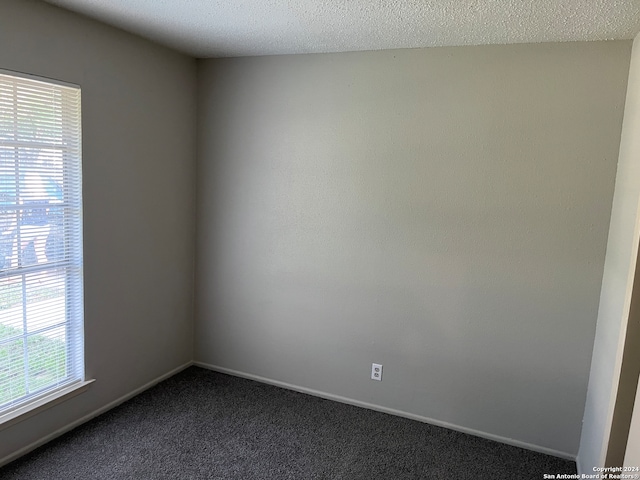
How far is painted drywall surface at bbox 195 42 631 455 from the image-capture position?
2.49 metres

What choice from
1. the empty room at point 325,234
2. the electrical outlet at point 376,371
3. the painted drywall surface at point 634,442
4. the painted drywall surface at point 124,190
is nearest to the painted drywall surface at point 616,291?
the empty room at point 325,234

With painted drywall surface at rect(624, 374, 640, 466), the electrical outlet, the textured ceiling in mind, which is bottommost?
the electrical outlet

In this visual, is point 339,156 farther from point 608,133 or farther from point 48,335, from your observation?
point 48,335

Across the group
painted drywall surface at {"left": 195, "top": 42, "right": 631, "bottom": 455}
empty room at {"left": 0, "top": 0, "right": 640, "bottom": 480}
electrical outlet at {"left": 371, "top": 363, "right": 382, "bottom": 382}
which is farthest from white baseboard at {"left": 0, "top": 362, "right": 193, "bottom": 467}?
electrical outlet at {"left": 371, "top": 363, "right": 382, "bottom": 382}

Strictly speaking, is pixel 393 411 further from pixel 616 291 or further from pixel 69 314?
pixel 69 314

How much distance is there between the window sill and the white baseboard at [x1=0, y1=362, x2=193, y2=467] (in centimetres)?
17

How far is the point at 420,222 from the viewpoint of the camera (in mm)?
2805

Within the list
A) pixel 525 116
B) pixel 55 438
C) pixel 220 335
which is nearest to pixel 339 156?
pixel 525 116

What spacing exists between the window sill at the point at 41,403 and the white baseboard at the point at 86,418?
168mm

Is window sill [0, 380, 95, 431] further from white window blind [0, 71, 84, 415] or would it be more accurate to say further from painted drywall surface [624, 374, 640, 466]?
painted drywall surface [624, 374, 640, 466]

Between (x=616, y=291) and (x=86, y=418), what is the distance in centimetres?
296

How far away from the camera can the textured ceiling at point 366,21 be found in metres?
2.02

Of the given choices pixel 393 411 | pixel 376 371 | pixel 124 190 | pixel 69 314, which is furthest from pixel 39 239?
pixel 393 411

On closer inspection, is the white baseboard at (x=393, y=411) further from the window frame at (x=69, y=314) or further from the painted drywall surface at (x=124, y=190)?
the window frame at (x=69, y=314)
